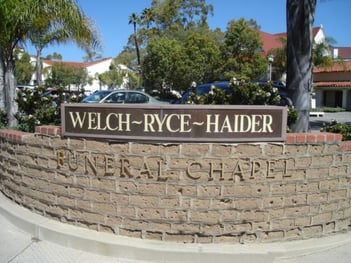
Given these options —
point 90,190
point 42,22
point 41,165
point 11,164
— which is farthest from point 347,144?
point 42,22

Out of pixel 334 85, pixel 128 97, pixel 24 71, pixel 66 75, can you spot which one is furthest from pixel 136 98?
pixel 66 75

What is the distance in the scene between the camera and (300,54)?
5652mm

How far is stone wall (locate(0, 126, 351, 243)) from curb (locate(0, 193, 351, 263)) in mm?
91

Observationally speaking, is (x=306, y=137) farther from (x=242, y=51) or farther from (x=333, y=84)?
(x=333, y=84)

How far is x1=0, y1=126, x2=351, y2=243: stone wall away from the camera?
3.96m

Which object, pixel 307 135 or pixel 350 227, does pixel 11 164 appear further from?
pixel 350 227

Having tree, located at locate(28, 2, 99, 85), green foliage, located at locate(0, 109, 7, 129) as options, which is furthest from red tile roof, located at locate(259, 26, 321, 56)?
green foliage, located at locate(0, 109, 7, 129)

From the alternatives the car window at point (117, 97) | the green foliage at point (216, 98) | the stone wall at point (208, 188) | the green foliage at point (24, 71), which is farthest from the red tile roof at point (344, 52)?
the stone wall at point (208, 188)

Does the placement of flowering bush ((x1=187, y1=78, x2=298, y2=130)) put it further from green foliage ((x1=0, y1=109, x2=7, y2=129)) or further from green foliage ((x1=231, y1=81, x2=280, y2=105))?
green foliage ((x1=0, y1=109, x2=7, y2=129))

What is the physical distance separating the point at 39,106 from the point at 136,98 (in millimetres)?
8411

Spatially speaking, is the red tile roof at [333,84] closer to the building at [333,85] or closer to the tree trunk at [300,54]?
the building at [333,85]

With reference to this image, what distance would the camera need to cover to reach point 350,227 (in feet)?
14.9

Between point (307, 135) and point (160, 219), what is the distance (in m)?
1.80

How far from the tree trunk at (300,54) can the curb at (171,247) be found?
1909mm
